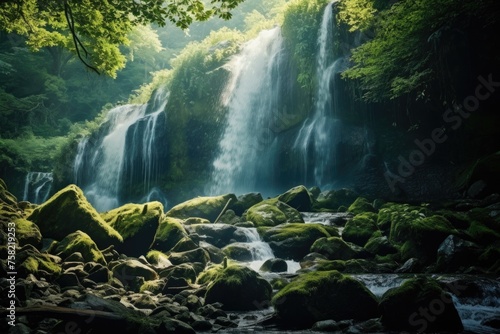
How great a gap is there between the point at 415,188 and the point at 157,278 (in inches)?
526

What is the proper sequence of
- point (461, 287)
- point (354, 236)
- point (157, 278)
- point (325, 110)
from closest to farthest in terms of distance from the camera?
point (461, 287) → point (157, 278) → point (354, 236) → point (325, 110)

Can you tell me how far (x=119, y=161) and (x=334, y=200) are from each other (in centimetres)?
1420

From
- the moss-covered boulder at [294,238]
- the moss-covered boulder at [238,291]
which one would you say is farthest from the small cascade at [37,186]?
the moss-covered boulder at [238,291]

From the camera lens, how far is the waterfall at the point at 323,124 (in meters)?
18.8

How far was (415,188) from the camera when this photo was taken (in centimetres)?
1678

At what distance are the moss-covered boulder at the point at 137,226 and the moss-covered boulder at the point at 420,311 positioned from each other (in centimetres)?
655

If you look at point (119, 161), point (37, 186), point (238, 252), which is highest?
point (119, 161)

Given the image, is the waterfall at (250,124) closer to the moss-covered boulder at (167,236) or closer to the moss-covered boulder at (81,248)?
the moss-covered boulder at (167,236)

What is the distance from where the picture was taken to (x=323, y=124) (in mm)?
19141

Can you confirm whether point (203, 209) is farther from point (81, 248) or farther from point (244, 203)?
point (81, 248)

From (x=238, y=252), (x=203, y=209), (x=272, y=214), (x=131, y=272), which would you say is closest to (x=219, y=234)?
(x=238, y=252)

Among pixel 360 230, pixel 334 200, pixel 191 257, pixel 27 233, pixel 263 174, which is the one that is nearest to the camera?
pixel 27 233

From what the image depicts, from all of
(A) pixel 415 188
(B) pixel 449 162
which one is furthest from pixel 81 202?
(B) pixel 449 162

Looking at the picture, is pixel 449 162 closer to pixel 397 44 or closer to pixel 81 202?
pixel 397 44
